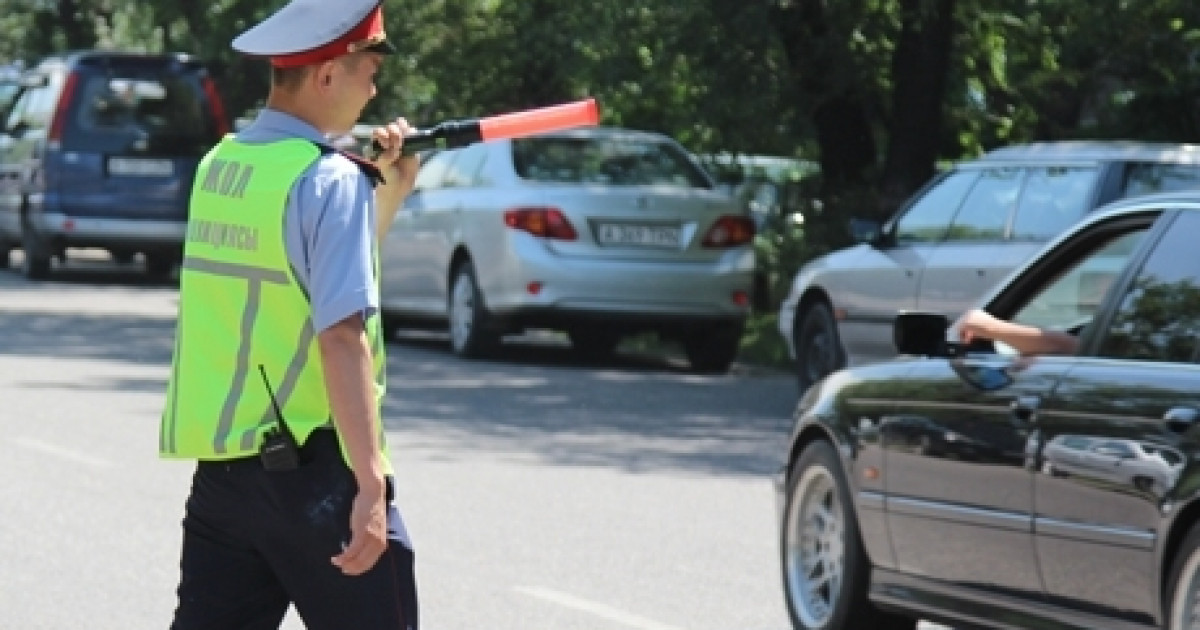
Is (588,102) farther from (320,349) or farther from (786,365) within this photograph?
(786,365)

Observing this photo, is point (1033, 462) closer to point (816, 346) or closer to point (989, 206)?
point (989, 206)

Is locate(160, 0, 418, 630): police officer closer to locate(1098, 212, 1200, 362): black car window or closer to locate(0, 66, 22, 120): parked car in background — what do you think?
locate(1098, 212, 1200, 362): black car window

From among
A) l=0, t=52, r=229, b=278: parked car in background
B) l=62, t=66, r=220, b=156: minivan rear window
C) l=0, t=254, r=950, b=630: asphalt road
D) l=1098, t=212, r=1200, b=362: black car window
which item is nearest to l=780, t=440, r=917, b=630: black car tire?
l=0, t=254, r=950, b=630: asphalt road

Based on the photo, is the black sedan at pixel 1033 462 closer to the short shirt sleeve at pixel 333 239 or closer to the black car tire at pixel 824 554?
the black car tire at pixel 824 554

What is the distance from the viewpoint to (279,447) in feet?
16.2

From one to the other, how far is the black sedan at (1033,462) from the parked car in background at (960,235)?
19.1ft

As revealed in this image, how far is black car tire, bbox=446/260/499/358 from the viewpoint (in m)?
20.1

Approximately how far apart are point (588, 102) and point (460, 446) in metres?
9.11

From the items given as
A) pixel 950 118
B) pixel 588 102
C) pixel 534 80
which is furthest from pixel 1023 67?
pixel 588 102

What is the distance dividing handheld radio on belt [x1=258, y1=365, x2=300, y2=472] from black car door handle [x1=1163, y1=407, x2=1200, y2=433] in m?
2.64

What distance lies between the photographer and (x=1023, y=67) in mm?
23062

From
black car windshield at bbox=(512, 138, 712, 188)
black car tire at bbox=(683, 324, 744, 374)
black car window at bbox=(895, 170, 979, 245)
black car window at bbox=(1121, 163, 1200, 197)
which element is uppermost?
black car window at bbox=(1121, 163, 1200, 197)

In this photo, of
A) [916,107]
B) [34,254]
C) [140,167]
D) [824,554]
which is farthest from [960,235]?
[34,254]

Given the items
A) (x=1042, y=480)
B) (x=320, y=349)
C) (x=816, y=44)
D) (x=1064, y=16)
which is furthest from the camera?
(x=816, y=44)
